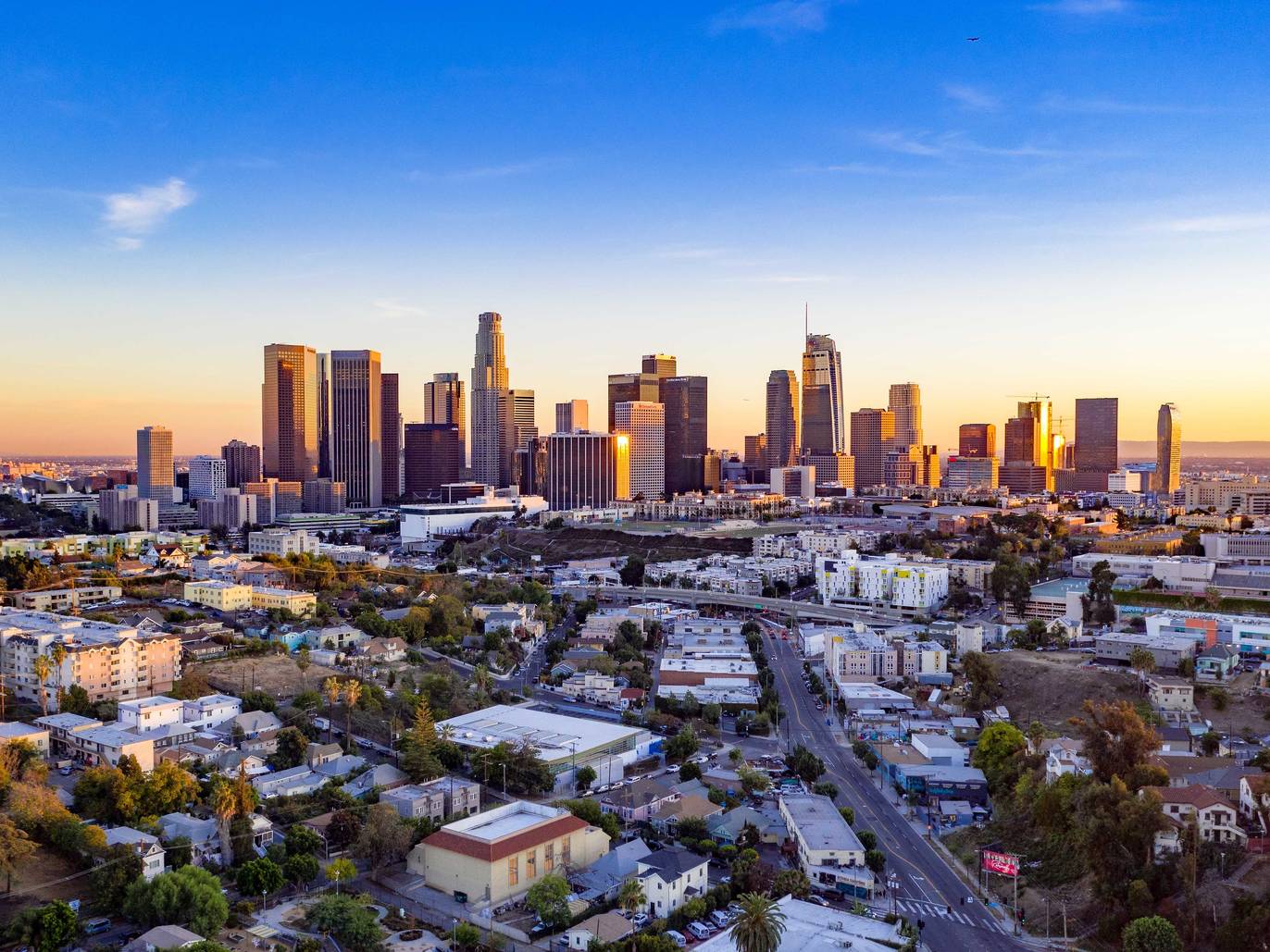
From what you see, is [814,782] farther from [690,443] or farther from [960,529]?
[690,443]

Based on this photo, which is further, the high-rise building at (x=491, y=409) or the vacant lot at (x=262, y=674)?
the high-rise building at (x=491, y=409)

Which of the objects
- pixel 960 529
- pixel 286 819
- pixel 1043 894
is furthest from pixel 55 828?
pixel 960 529

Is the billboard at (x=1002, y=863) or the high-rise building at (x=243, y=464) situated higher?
the high-rise building at (x=243, y=464)

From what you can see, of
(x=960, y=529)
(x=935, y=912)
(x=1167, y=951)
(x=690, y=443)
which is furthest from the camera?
(x=690, y=443)

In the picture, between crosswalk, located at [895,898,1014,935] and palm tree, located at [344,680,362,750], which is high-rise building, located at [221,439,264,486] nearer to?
palm tree, located at [344,680,362,750]

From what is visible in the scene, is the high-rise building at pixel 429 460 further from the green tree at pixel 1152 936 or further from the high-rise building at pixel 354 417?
the green tree at pixel 1152 936

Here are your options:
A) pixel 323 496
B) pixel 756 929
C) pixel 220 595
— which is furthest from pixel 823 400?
pixel 756 929

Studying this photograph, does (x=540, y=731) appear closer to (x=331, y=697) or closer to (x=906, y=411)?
(x=331, y=697)

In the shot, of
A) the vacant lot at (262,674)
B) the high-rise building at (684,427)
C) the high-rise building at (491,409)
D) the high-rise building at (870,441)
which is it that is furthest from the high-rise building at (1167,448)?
the vacant lot at (262,674)
